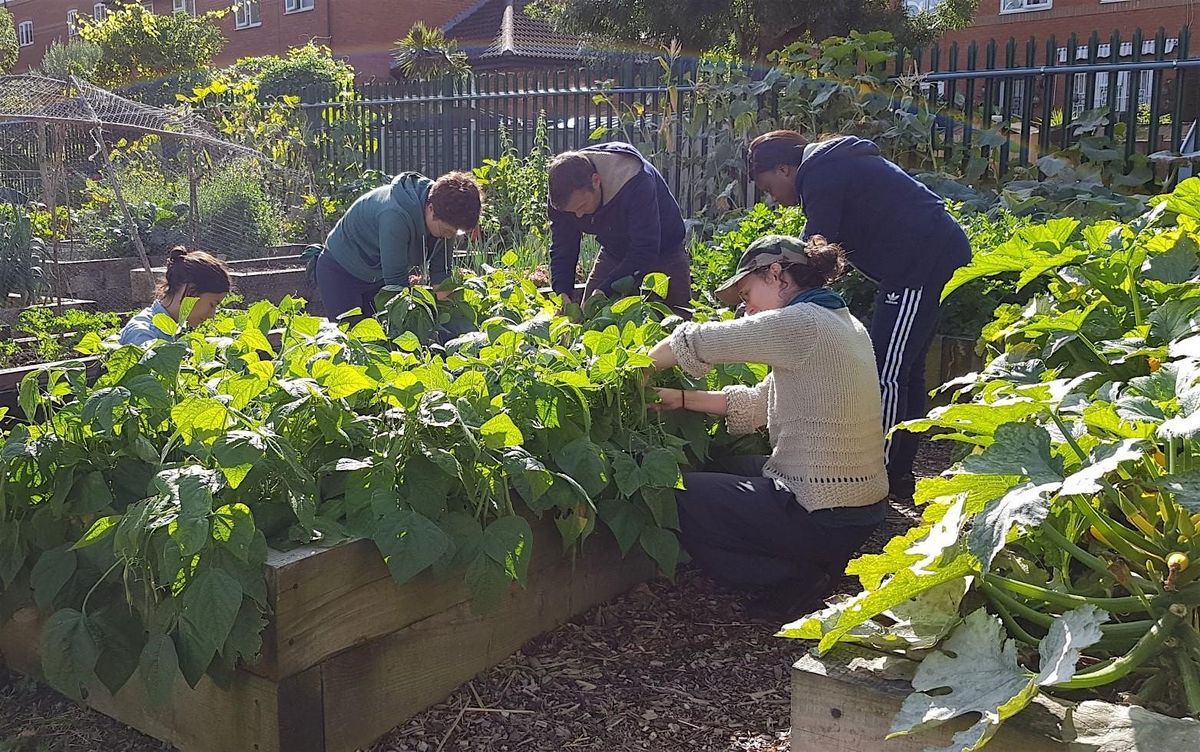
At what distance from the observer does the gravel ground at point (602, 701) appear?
2.73m

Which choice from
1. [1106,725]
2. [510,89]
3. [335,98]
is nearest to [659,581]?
[1106,725]

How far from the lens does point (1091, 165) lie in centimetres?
876

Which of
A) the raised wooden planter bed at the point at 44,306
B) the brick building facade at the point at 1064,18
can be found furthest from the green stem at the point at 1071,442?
the brick building facade at the point at 1064,18

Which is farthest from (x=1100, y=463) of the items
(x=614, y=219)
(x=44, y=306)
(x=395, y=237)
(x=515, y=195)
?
(x=515, y=195)

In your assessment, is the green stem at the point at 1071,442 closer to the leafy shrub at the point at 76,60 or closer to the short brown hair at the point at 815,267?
the short brown hair at the point at 815,267

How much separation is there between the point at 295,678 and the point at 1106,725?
5.50 feet

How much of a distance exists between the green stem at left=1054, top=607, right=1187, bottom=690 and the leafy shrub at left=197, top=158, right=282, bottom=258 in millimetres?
10534

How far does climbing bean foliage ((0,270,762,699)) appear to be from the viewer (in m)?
2.34

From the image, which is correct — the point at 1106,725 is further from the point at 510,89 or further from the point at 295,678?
the point at 510,89

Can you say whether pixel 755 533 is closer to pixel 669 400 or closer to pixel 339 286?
pixel 669 400

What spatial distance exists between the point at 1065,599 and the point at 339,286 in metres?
4.52

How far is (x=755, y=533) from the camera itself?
3379mm

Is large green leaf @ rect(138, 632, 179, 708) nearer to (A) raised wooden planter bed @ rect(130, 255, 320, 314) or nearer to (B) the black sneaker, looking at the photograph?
(B) the black sneaker

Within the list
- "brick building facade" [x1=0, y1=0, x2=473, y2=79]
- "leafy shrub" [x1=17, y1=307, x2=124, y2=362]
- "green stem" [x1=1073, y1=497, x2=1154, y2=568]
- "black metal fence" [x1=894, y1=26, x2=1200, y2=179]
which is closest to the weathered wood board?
"green stem" [x1=1073, y1=497, x2=1154, y2=568]
